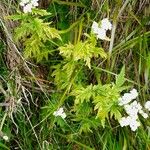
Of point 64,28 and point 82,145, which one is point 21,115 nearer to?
point 82,145

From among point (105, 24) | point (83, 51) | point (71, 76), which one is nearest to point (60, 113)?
point (71, 76)

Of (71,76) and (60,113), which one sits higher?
(71,76)

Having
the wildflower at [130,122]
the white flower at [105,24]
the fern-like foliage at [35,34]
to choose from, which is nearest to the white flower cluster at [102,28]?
the white flower at [105,24]

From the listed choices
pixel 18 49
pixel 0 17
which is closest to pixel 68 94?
pixel 18 49

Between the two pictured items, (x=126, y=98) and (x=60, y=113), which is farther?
(x=60, y=113)

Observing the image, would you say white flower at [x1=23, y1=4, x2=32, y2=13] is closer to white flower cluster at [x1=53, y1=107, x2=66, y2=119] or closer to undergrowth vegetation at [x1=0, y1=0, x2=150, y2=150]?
undergrowth vegetation at [x1=0, y1=0, x2=150, y2=150]

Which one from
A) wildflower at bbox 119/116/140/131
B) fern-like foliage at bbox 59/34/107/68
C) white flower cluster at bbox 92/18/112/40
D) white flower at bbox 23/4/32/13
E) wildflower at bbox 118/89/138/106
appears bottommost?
wildflower at bbox 119/116/140/131

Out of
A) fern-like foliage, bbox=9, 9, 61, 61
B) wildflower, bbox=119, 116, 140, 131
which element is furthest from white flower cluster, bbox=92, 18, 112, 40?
wildflower, bbox=119, 116, 140, 131

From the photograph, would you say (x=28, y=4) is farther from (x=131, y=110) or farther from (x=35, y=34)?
(x=131, y=110)
